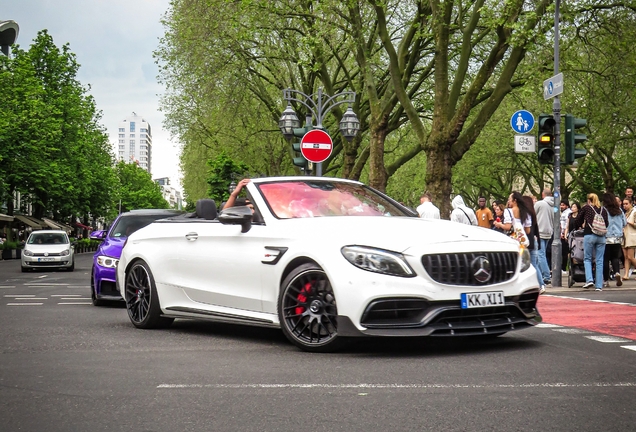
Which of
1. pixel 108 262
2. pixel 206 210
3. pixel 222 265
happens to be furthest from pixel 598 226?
pixel 222 265

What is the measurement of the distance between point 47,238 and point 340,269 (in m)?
29.8

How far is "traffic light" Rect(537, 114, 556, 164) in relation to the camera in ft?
60.8

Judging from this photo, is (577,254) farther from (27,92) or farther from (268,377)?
(27,92)

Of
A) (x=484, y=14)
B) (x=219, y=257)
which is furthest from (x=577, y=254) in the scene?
(x=219, y=257)

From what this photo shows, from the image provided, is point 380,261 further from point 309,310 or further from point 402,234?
point 309,310

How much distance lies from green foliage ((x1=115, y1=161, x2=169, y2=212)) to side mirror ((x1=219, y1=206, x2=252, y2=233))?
5070 inches

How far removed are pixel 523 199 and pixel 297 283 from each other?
33.4ft

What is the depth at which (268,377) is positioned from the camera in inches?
261

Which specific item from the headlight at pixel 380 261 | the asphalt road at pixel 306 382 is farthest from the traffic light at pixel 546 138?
the headlight at pixel 380 261

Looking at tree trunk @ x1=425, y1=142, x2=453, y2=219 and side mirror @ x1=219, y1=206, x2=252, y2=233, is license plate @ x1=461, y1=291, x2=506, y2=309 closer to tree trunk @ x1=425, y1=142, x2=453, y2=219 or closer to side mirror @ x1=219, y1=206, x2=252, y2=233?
side mirror @ x1=219, y1=206, x2=252, y2=233

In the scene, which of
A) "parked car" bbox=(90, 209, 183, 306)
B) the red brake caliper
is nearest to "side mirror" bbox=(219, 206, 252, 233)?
the red brake caliper

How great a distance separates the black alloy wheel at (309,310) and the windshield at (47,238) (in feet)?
93.7

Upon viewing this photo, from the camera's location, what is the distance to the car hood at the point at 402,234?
7555mm

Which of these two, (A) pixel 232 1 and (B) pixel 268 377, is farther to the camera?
(A) pixel 232 1
